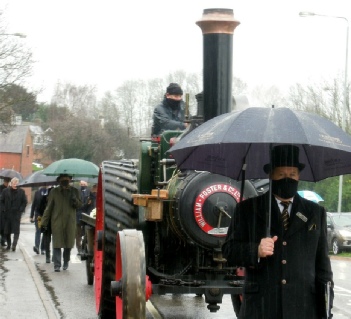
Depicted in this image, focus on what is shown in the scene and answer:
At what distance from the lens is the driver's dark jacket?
945cm

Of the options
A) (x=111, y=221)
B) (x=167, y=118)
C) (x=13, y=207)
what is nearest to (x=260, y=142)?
(x=111, y=221)

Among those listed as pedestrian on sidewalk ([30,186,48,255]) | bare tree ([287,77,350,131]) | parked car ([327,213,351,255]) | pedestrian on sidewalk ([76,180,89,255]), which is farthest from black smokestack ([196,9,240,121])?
bare tree ([287,77,350,131])

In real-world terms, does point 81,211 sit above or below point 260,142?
below

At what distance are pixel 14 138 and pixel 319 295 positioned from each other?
264ft

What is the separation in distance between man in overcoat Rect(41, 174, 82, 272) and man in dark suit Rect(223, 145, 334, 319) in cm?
1051

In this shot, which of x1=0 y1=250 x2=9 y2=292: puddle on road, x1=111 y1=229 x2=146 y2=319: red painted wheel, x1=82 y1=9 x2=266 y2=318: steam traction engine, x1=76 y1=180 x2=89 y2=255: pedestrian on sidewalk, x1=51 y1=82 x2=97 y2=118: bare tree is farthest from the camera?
x1=51 y1=82 x2=97 y2=118: bare tree

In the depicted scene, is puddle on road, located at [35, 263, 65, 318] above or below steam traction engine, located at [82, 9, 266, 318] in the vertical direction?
below

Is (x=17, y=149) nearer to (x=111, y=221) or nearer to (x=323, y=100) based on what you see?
(x=323, y=100)

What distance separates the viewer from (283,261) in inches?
188

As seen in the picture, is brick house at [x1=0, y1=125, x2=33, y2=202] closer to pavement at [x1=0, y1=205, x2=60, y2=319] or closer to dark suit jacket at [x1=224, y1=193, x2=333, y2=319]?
pavement at [x1=0, y1=205, x2=60, y2=319]

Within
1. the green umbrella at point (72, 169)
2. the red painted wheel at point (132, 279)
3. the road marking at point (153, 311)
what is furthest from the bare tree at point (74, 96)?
the red painted wheel at point (132, 279)

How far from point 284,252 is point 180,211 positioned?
10.9ft

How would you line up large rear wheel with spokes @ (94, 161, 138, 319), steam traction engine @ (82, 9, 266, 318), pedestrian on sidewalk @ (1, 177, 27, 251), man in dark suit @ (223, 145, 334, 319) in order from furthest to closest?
pedestrian on sidewalk @ (1, 177, 27, 251) → large rear wheel with spokes @ (94, 161, 138, 319) → steam traction engine @ (82, 9, 266, 318) → man in dark suit @ (223, 145, 334, 319)

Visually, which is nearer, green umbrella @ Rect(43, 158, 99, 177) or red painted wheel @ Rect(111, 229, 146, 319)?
red painted wheel @ Rect(111, 229, 146, 319)
